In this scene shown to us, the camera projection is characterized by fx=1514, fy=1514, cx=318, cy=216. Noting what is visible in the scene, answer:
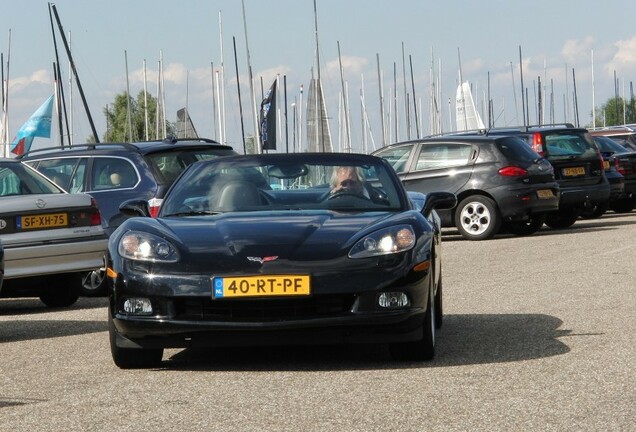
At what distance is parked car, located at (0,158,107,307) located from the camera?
12922 millimetres

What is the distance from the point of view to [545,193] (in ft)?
75.2

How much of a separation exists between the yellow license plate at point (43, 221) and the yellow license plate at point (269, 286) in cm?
541

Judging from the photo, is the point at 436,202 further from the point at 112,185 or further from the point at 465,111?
the point at 465,111

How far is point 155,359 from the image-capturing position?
8.48m

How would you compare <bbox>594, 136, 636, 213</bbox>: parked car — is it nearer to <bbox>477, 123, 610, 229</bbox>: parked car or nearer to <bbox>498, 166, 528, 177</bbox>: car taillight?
<bbox>477, 123, 610, 229</bbox>: parked car

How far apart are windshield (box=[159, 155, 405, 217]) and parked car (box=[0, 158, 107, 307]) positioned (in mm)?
3610

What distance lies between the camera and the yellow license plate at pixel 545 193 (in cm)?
2284

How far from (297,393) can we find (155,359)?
1485 millimetres

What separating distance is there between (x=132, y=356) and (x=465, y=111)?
52.4 metres

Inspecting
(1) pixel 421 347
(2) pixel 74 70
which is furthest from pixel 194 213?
(2) pixel 74 70

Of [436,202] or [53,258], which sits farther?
[53,258]

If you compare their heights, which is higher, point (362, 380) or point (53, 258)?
point (53, 258)

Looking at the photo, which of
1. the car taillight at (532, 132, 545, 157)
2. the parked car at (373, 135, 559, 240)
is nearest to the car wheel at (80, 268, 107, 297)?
the parked car at (373, 135, 559, 240)

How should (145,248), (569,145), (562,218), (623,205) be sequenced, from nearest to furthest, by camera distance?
(145,248) < (569,145) < (562,218) < (623,205)
